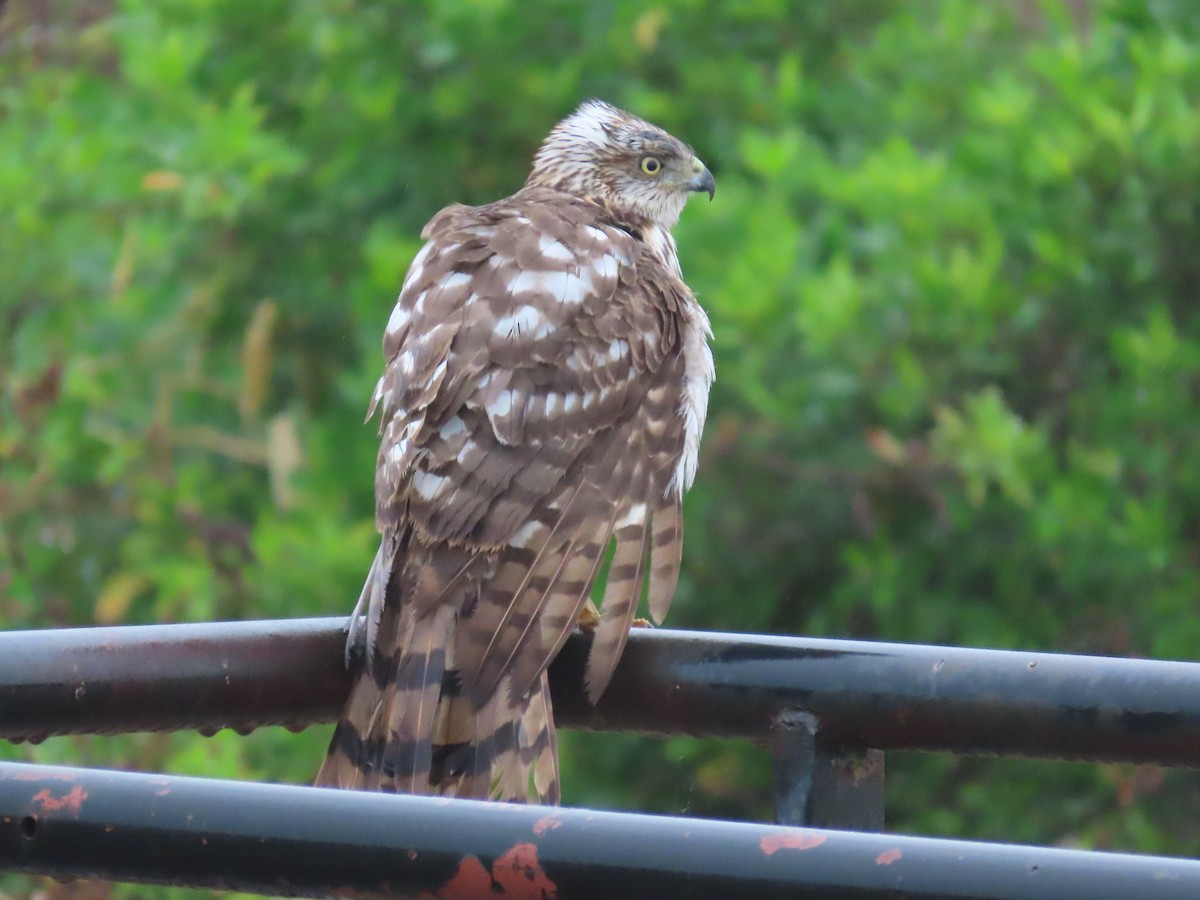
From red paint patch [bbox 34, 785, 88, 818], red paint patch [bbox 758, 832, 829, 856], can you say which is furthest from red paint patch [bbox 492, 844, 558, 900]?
red paint patch [bbox 34, 785, 88, 818]

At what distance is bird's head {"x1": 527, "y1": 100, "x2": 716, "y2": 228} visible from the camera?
5.11 meters

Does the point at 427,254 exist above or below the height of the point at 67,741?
above

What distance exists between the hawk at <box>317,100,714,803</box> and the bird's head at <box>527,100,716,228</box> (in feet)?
2.64

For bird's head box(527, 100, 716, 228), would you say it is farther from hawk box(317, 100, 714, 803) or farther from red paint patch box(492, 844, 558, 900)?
red paint patch box(492, 844, 558, 900)

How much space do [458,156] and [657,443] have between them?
10.2 ft

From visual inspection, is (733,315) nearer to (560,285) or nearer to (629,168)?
(629,168)

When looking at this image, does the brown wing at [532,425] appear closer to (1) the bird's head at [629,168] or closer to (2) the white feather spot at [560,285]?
(2) the white feather spot at [560,285]

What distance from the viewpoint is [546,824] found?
1.41 metres

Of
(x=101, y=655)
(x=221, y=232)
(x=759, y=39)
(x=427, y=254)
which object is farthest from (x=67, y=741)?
(x=759, y=39)

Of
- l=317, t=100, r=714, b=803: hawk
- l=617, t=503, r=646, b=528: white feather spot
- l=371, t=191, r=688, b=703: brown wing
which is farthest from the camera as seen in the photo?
l=617, t=503, r=646, b=528: white feather spot

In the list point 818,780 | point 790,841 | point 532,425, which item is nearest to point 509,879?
point 790,841

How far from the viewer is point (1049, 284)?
17.6ft

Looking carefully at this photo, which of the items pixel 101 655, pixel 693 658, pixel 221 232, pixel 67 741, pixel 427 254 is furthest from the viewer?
pixel 221 232

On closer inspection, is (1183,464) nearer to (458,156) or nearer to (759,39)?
(759,39)
